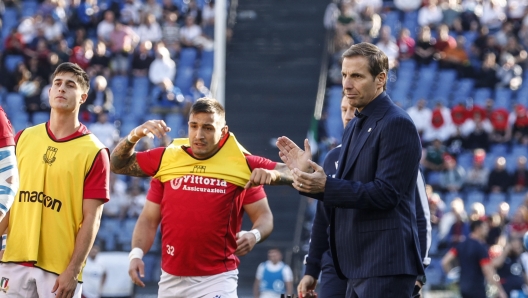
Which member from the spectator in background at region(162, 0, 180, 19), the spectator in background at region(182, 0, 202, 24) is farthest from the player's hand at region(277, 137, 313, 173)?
the spectator in background at region(162, 0, 180, 19)

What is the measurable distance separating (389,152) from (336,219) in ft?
1.82

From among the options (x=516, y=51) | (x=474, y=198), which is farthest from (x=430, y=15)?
(x=474, y=198)

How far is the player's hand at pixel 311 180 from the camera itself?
5.39 m

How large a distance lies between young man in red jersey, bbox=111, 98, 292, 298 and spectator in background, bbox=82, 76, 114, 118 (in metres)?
13.8

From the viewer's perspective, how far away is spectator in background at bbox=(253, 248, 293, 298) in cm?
1561

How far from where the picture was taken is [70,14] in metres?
24.9

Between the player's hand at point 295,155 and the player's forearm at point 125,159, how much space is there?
170cm

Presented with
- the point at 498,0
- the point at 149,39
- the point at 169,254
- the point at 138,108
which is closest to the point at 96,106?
the point at 138,108

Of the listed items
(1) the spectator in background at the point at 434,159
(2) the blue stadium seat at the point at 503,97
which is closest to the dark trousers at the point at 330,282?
(1) the spectator in background at the point at 434,159

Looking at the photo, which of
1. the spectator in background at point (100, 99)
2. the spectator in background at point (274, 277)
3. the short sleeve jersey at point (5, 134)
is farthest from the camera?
the spectator in background at point (100, 99)

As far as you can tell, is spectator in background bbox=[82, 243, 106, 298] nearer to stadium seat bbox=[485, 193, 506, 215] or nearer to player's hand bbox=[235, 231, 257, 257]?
stadium seat bbox=[485, 193, 506, 215]

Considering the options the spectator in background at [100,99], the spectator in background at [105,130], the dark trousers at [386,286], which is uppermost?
the spectator in background at [100,99]

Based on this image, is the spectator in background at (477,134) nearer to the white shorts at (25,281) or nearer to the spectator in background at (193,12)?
the spectator in background at (193,12)

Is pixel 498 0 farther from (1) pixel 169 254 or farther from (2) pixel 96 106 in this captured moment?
(1) pixel 169 254
